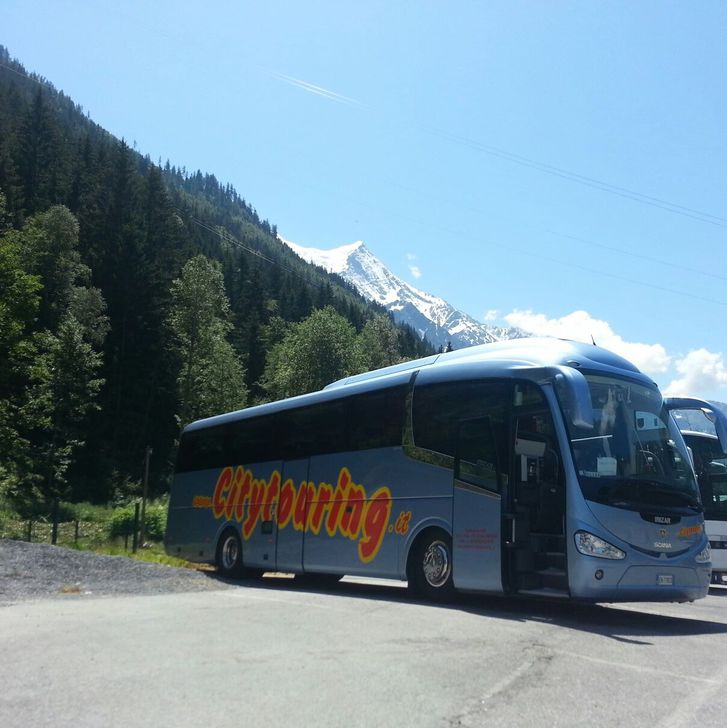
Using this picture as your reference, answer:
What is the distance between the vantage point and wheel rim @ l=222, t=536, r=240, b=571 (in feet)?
58.1

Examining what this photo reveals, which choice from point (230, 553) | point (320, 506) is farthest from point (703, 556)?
point (230, 553)

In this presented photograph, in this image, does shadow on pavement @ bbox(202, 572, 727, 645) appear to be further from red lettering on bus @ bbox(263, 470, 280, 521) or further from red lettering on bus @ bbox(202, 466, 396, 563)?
red lettering on bus @ bbox(263, 470, 280, 521)

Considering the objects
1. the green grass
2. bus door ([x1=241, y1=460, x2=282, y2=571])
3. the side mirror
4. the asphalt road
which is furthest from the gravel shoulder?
the green grass

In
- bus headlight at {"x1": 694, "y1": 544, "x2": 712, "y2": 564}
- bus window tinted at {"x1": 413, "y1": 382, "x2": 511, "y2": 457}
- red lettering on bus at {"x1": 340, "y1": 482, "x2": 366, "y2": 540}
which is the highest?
bus window tinted at {"x1": 413, "y1": 382, "x2": 511, "y2": 457}

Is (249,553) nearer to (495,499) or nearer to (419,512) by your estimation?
(419,512)

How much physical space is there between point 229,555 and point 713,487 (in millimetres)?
11334

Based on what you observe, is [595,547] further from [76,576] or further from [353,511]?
[76,576]

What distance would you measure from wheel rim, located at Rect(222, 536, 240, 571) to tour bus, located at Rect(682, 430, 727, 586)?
1051 centimetres

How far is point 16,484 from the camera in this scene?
47688 mm

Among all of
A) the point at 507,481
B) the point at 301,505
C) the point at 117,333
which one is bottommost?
the point at 301,505

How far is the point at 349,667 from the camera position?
6.64 meters

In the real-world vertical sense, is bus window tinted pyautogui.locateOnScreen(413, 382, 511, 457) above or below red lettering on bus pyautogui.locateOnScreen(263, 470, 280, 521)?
above

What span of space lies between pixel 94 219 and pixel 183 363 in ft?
66.0

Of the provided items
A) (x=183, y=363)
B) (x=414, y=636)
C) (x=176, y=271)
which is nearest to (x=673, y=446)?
(x=414, y=636)
